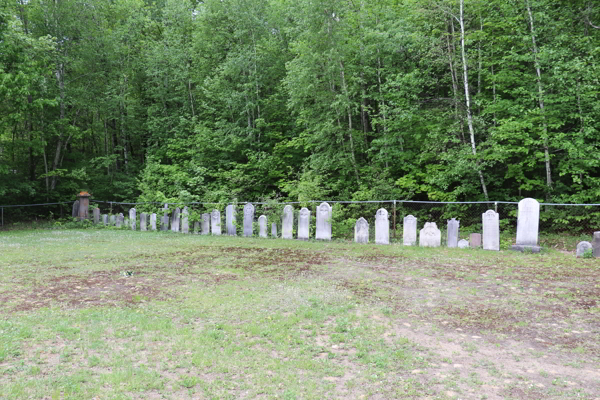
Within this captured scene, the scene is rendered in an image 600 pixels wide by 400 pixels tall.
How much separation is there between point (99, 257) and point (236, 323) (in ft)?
20.8

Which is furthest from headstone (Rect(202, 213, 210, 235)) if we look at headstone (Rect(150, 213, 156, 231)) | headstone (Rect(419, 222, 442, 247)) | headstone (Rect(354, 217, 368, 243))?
headstone (Rect(419, 222, 442, 247))

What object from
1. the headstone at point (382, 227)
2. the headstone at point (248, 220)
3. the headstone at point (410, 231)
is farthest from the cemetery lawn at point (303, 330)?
the headstone at point (248, 220)

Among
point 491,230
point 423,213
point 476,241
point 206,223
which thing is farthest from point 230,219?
point 491,230

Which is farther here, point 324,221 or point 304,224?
point 304,224

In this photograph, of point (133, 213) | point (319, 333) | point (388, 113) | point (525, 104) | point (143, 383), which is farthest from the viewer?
point (133, 213)

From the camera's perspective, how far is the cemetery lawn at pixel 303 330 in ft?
10.8

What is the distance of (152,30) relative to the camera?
27609 mm

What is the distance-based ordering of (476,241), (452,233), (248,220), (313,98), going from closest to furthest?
(476,241) < (452,233) < (248,220) < (313,98)

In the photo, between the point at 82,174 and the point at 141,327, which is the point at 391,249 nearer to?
the point at 141,327

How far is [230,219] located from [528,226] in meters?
9.47

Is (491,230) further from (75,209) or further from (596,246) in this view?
(75,209)

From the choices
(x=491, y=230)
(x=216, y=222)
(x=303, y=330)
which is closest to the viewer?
(x=303, y=330)

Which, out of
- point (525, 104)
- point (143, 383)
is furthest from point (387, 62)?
point (143, 383)

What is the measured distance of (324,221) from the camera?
42.0 ft
